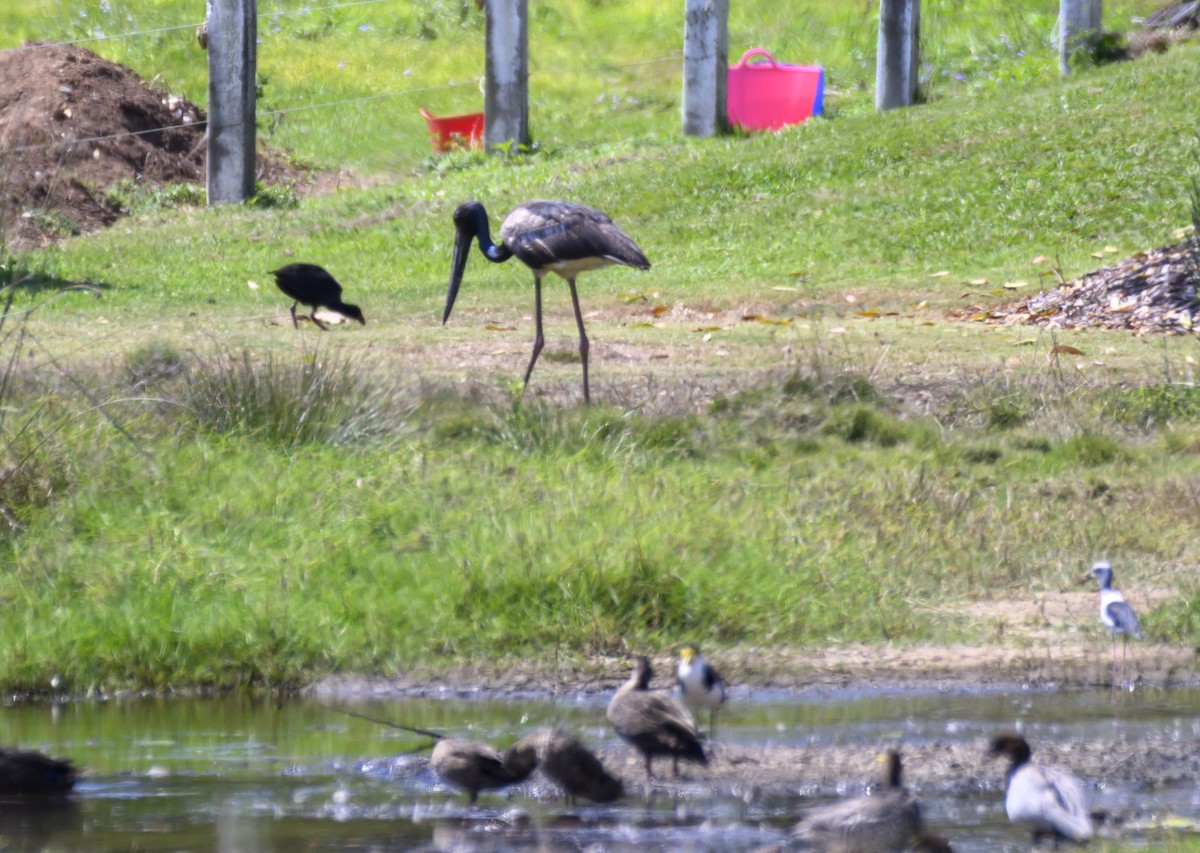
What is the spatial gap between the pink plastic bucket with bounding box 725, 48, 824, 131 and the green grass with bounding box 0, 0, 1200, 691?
379cm

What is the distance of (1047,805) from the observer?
4.75 m

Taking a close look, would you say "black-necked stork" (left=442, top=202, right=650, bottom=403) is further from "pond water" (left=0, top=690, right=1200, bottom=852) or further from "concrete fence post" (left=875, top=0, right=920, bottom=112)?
"concrete fence post" (left=875, top=0, right=920, bottom=112)

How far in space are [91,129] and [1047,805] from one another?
21558 millimetres

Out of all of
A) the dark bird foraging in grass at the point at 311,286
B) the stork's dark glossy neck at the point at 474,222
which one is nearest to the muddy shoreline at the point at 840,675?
the stork's dark glossy neck at the point at 474,222

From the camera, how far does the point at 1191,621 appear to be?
750 cm

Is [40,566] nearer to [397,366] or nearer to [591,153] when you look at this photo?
[397,366]

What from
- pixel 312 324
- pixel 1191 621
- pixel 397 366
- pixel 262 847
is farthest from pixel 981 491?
pixel 312 324

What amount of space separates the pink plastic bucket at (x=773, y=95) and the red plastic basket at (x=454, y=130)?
353 cm

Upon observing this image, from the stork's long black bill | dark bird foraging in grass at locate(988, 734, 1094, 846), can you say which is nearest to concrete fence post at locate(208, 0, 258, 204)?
the stork's long black bill

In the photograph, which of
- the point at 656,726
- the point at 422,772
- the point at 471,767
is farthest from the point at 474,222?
the point at 471,767

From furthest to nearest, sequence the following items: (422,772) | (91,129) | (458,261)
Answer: (91,129) → (458,261) → (422,772)

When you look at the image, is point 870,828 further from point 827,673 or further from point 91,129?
point 91,129

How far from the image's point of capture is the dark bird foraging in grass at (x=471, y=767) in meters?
5.43

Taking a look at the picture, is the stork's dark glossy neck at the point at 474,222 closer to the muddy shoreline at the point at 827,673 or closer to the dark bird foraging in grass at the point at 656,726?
the muddy shoreline at the point at 827,673
